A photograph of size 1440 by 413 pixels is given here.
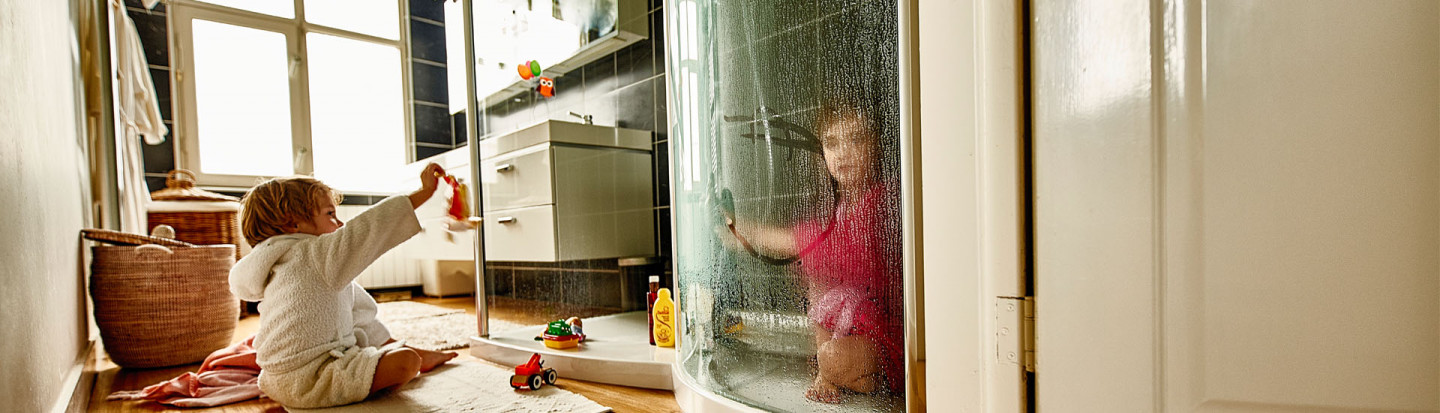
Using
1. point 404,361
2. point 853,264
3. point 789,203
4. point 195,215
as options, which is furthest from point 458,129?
point 853,264

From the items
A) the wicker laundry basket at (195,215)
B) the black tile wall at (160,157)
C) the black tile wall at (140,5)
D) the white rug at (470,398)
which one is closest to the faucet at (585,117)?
the white rug at (470,398)

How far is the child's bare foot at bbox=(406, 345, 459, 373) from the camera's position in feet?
5.17

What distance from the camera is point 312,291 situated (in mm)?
1319

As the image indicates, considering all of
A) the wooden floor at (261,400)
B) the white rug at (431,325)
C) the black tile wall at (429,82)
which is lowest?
the white rug at (431,325)

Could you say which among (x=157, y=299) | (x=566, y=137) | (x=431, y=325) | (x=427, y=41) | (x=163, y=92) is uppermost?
(x=427, y=41)

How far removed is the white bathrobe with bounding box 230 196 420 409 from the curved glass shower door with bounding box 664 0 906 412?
2.26 feet

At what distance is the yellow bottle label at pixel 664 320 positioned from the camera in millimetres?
1537

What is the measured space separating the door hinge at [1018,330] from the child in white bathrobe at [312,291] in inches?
46.7

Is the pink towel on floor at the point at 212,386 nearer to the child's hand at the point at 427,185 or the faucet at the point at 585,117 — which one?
the child's hand at the point at 427,185

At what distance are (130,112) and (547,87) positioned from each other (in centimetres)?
152

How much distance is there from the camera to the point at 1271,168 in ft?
1.74

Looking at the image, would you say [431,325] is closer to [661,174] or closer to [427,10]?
[661,174]

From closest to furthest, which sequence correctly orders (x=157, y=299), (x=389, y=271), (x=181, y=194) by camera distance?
(x=157, y=299), (x=181, y=194), (x=389, y=271)

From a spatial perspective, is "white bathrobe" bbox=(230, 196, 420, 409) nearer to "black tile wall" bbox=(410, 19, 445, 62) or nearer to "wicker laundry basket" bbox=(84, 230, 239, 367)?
"wicker laundry basket" bbox=(84, 230, 239, 367)
